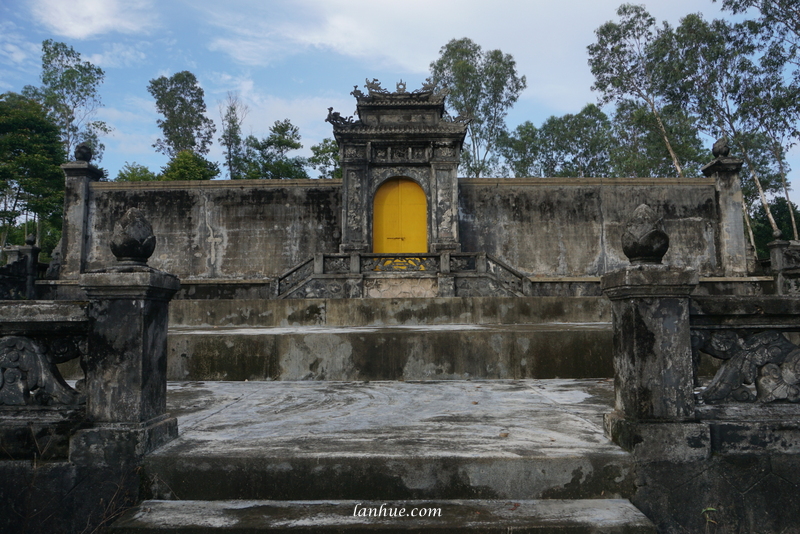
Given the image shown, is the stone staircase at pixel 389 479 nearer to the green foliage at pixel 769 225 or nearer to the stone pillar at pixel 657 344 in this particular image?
the stone pillar at pixel 657 344

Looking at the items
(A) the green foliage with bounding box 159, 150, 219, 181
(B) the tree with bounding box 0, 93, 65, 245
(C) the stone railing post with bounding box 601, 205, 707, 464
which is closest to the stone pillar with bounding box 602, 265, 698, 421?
(C) the stone railing post with bounding box 601, 205, 707, 464

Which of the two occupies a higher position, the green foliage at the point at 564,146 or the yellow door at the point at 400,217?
the green foliage at the point at 564,146

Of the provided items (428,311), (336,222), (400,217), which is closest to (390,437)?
(428,311)

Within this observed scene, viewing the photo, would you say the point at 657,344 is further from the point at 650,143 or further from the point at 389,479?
the point at 650,143

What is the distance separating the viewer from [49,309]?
9.54 ft

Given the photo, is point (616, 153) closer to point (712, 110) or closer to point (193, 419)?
point (712, 110)

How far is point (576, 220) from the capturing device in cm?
1753

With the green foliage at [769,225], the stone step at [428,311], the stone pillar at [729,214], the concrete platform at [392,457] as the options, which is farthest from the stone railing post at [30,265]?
the green foliage at [769,225]

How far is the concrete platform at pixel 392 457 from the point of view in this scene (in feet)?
8.39

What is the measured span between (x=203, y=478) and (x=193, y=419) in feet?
3.36

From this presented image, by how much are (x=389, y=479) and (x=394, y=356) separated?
2.98m

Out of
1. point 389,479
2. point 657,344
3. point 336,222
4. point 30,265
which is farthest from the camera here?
point 336,222

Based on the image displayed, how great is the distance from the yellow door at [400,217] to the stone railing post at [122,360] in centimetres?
1298

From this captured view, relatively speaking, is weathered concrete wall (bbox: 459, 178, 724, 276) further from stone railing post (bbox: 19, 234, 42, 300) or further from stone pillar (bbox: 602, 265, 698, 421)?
stone pillar (bbox: 602, 265, 698, 421)
